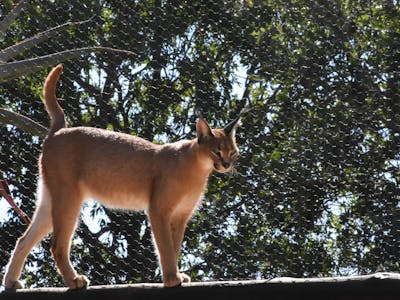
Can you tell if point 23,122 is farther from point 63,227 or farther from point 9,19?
point 63,227

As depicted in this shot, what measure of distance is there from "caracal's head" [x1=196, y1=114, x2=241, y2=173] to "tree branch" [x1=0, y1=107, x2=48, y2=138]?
121 cm

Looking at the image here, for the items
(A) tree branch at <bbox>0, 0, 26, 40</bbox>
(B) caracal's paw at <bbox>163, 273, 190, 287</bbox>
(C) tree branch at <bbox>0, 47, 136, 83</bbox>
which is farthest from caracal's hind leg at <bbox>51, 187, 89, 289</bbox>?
(A) tree branch at <bbox>0, 0, 26, 40</bbox>

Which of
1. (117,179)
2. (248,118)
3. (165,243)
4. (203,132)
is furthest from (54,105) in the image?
(248,118)

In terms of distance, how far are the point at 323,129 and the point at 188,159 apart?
1535 mm

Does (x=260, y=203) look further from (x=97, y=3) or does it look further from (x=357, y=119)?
(x=97, y=3)

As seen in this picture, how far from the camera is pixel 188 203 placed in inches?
93.6

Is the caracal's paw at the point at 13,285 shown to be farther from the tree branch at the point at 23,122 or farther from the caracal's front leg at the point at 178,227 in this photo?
the tree branch at the point at 23,122

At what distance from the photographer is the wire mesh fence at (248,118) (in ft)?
11.6

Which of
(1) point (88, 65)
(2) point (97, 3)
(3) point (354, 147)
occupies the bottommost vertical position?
(3) point (354, 147)

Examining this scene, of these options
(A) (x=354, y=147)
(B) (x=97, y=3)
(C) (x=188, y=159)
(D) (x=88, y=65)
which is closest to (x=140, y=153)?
(C) (x=188, y=159)

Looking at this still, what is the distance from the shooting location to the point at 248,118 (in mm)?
3836

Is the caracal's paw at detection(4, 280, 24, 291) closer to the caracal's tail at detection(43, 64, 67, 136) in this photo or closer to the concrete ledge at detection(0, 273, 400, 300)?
the concrete ledge at detection(0, 273, 400, 300)

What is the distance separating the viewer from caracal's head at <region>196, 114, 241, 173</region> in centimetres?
238

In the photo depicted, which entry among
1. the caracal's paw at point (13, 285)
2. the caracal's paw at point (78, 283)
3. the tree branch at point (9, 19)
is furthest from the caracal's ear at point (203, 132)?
the tree branch at point (9, 19)
